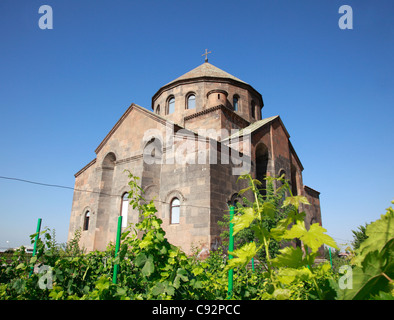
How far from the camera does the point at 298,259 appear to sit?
1066mm

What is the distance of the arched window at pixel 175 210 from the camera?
405 inches

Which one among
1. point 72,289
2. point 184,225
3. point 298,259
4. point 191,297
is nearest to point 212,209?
point 184,225

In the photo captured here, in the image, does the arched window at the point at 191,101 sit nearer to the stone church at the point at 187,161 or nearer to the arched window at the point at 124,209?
the stone church at the point at 187,161

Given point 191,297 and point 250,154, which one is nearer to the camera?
point 191,297

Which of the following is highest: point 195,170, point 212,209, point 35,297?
point 195,170

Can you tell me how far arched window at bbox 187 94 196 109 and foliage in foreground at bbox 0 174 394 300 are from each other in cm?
1373

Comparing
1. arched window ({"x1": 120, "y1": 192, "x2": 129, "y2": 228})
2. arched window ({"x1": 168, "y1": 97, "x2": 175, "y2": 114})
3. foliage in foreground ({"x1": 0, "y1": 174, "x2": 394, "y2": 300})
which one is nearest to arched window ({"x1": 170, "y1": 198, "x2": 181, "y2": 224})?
arched window ({"x1": 120, "y1": 192, "x2": 129, "y2": 228})

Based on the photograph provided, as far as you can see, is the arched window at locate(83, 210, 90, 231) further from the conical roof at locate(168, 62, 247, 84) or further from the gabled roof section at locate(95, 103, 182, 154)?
the conical roof at locate(168, 62, 247, 84)

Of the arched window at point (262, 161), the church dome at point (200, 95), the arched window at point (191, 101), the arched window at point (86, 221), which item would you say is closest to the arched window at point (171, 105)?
the church dome at point (200, 95)

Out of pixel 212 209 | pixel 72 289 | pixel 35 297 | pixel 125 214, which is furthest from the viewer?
pixel 125 214

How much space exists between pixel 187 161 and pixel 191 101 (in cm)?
799

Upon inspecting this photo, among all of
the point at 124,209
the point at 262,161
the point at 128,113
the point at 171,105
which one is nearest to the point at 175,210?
the point at 124,209
